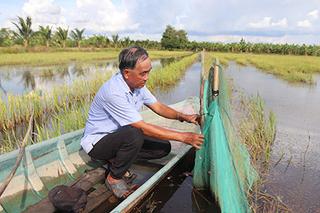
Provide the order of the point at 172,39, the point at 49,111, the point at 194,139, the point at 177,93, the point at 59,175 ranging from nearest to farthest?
the point at 194,139 → the point at 59,175 → the point at 49,111 → the point at 177,93 → the point at 172,39

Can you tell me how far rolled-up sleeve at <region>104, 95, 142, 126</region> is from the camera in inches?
90.1

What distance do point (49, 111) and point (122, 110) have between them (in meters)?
4.05

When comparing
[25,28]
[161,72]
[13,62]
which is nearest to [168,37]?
[25,28]

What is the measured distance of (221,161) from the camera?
7.57ft

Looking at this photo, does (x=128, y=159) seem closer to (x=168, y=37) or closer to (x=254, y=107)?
(x=254, y=107)

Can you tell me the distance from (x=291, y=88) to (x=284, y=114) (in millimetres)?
4109

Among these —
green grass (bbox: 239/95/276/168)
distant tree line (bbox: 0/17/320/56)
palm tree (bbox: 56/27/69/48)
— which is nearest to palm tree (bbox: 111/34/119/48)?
distant tree line (bbox: 0/17/320/56)

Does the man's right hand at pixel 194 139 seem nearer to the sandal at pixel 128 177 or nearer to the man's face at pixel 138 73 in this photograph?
→ the man's face at pixel 138 73

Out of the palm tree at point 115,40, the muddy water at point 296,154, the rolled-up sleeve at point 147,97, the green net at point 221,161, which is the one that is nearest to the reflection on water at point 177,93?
the muddy water at point 296,154

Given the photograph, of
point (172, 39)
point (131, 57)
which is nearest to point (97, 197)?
point (131, 57)

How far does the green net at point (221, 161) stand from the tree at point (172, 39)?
45617 millimetres

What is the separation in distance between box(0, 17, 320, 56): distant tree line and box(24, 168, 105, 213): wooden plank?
25.6 metres

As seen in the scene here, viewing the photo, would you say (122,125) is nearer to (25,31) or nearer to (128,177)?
(128,177)

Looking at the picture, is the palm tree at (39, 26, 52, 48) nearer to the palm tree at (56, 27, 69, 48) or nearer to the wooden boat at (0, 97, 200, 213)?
the palm tree at (56, 27, 69, 48)
